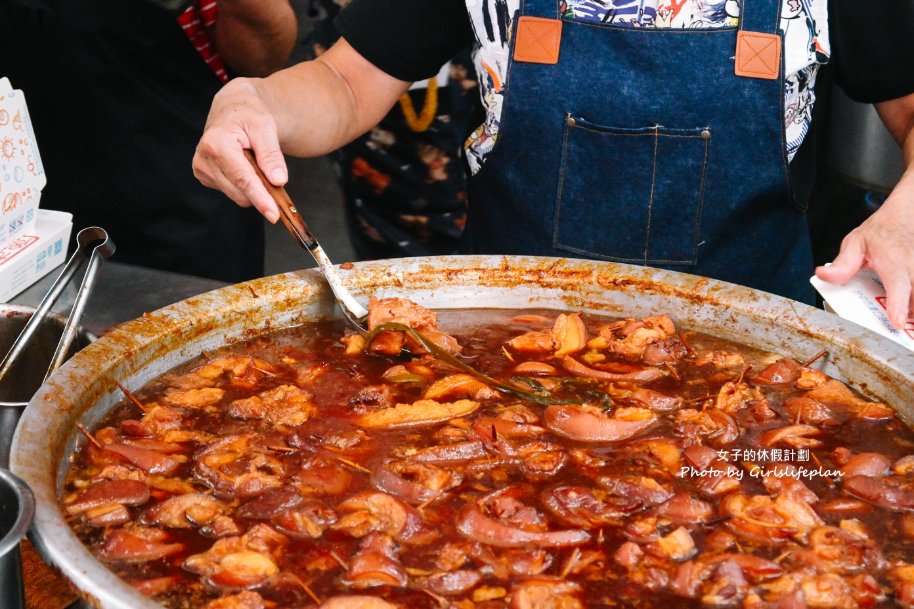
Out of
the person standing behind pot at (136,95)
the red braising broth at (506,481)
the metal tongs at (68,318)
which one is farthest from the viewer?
the person standing behind pot at (136,95)

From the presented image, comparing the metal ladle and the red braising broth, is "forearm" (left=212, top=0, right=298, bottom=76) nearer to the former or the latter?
the metal ladle

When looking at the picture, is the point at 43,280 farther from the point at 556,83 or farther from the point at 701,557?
the point at 701,557

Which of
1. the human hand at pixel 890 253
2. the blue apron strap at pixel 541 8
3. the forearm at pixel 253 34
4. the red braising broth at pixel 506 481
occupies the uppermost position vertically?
the blue apron strap at pixel 541 8

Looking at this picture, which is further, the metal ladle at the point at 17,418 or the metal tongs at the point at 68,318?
the metal tongs at the point at 68,318

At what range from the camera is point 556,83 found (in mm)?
2793

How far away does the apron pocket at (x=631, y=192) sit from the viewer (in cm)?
278

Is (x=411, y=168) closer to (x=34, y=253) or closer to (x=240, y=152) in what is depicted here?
(x=34, y=253)

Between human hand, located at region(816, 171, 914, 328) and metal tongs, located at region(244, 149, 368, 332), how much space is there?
1158 millimetres

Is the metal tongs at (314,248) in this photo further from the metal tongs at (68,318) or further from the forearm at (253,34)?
the forearm at (253,34)

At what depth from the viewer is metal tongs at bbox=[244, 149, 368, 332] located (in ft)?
7.77

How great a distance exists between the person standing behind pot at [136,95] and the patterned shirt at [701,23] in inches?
51.9

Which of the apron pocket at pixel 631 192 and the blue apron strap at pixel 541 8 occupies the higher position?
the blue apron strap at pixel 541 8

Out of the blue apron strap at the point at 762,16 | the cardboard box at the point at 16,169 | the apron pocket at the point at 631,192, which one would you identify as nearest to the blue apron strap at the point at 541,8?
the apron pocket at the point at 631,192

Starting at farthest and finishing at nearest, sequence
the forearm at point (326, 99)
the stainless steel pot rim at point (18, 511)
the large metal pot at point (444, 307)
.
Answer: the forearm at point (326, 99) < the large metal pot at point (444, 307) < the stainless steel pot rim at point (18, 511)
